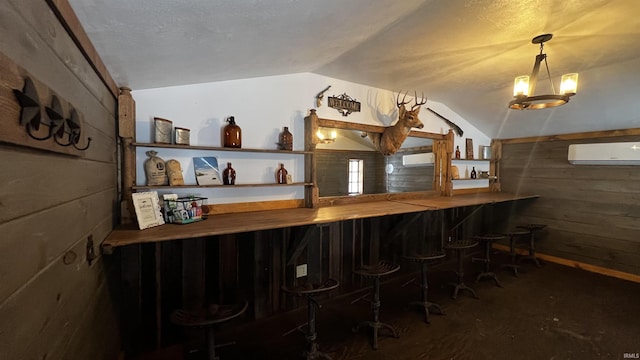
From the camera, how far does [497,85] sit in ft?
9.93

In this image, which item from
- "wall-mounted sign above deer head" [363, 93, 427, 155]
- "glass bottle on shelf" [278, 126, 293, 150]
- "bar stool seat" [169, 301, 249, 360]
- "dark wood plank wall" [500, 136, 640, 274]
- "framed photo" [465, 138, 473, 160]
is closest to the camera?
"bar stool seat" [169, 301, 249, 360]

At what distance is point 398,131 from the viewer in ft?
9.87

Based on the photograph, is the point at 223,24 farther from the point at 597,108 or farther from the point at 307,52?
the point at 597,108

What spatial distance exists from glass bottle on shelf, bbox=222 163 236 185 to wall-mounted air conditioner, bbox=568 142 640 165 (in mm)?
4197

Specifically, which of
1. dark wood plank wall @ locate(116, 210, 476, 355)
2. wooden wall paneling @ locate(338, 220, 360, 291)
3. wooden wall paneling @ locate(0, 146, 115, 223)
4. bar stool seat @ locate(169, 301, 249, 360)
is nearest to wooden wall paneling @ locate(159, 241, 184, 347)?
dark wood plank wall @ locate(116, 210, 476, 355)

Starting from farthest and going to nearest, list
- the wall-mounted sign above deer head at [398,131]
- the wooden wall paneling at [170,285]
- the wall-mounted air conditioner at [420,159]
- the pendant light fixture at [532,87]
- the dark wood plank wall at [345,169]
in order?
the wall-mounted air conditioner at [420,159] < the dark wood plank wall at [345,169] < the wall-mounted sign above deer head at [398,131] < the pendant light fixture at [532,87] < the wooden wall paneling at [170,285]

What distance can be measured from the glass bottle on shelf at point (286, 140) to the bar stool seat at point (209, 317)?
129cm

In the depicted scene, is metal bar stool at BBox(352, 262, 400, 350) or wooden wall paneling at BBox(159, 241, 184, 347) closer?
wooden wall paneling at BBox(159, 241, 184, 347)

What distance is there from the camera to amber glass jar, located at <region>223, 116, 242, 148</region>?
218cm

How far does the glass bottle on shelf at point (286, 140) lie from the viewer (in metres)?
2.44

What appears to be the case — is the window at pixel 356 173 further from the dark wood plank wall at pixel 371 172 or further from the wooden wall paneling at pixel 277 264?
the wooden wall paneling at pixel 277 264

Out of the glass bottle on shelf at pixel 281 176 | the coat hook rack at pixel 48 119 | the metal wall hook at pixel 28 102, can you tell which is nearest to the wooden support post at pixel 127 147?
the coat hook rack at pixel 48 119

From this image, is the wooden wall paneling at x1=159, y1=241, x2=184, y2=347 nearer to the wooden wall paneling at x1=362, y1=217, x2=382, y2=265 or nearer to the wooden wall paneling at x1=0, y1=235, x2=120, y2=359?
the wooden wall paneling at x1=0, y1=235, x2=120, y2=359

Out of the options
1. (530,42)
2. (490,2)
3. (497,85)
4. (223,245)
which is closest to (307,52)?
(490,2)
